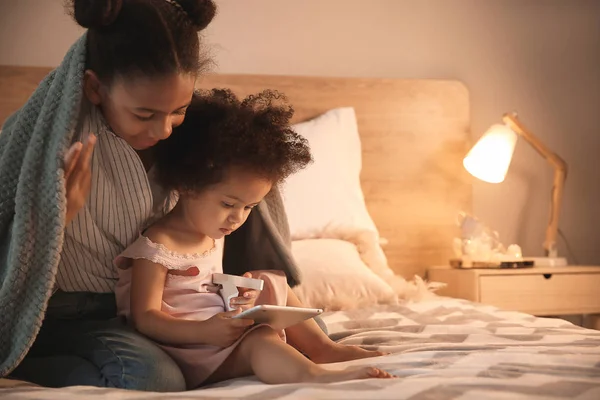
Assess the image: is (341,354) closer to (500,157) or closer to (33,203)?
(33,203)

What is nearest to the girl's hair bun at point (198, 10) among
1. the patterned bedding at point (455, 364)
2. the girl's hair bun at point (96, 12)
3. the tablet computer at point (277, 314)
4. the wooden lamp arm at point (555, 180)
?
the girl's hair bun at point (96, 12)

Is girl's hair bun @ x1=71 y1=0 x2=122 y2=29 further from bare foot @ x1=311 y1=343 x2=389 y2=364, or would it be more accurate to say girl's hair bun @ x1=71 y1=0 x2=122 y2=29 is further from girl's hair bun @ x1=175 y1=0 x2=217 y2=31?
bare foot @ x1=311 y1=343 x2=389 y2=364

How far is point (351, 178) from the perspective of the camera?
254 centimetres

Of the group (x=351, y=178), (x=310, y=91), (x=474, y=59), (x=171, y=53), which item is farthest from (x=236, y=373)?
(x=474, y=59)

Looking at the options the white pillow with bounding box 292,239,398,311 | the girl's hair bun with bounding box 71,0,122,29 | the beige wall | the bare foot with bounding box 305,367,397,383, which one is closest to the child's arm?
the bare foot with bounding box 305,367,397,383

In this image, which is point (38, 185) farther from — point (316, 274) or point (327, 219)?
point (327, 219)

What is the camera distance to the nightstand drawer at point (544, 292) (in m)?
2.54

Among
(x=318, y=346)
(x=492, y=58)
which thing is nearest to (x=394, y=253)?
(x=492, y=58)

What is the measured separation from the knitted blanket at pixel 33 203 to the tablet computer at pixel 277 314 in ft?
1.05

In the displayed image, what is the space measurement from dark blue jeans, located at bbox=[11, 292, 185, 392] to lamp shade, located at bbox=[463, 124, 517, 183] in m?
1.65

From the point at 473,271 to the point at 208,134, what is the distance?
1420 mm

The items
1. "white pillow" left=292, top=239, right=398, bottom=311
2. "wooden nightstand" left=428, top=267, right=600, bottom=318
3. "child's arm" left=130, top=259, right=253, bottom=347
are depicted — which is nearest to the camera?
"child's arm" left=130, top=259, right=253, bottom=347

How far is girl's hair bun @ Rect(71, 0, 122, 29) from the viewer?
1.21 meters

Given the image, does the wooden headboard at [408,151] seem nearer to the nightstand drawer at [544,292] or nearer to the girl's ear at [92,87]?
the nightstand drawer at [544,292]
